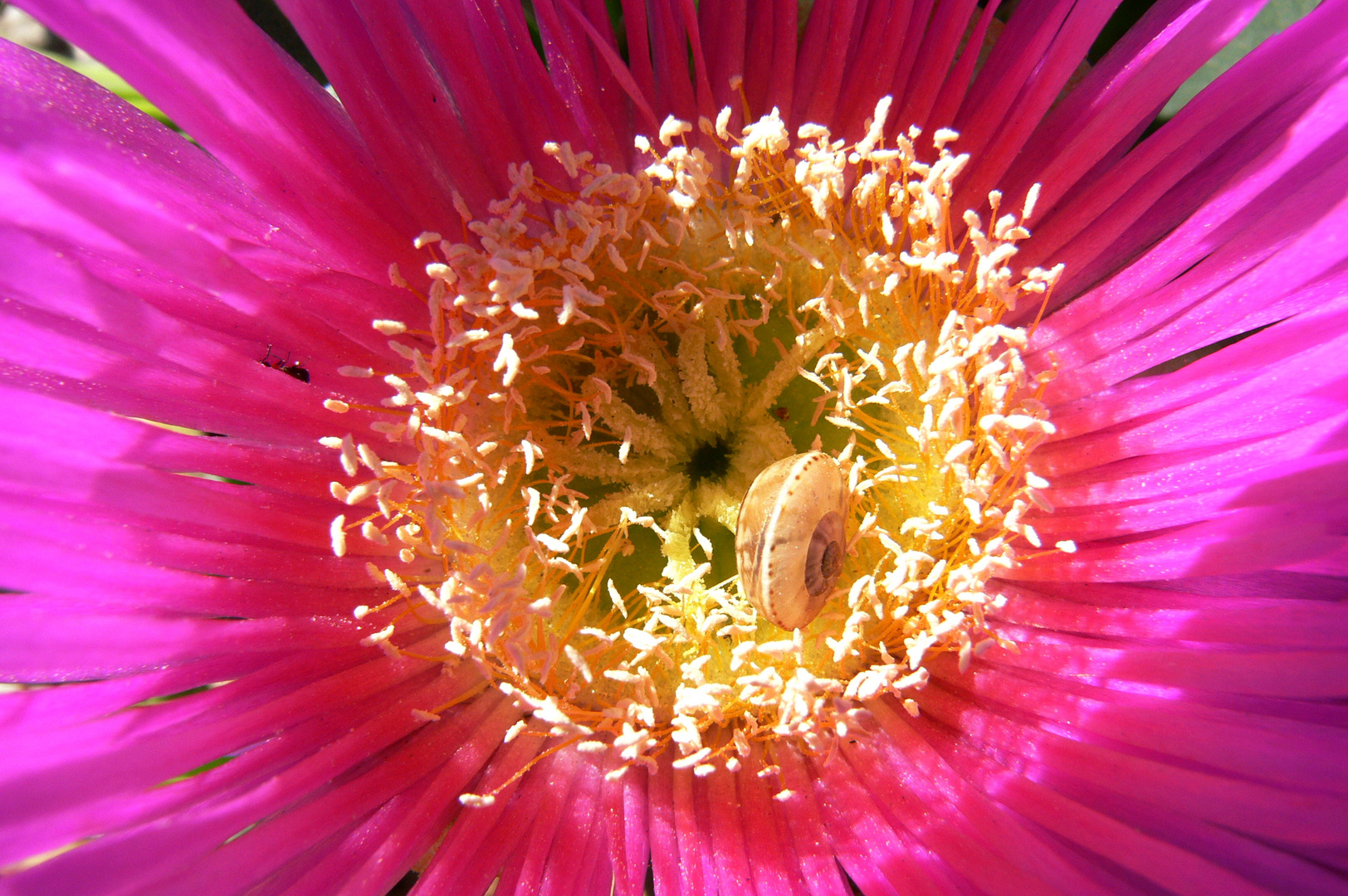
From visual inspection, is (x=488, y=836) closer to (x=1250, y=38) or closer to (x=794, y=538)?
(x=794, y=538)

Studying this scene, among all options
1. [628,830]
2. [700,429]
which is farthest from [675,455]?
[628,830]

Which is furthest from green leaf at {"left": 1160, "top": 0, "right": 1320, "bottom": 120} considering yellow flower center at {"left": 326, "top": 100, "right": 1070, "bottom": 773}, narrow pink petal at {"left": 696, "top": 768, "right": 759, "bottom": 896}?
narrow pink petal at {"left": 696, "top": 768, "right": 759, "bottom": 896}

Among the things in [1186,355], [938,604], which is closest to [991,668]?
[938,604]

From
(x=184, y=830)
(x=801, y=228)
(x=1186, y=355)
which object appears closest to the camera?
(x=184, y=830)

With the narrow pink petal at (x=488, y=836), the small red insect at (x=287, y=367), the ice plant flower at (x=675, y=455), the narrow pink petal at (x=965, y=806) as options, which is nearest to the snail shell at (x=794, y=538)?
the ice plant flower at (x=675, y=455)

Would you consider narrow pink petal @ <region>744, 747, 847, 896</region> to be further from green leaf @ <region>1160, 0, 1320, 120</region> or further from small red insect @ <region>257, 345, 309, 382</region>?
green leaf @ <region>1160, 0, 1320, 120</region>

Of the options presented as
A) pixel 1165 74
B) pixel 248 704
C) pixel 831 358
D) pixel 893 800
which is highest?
pixel 1165 74

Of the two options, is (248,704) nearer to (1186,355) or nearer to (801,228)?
(801,228)

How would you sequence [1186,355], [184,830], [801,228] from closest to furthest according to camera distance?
[184,830] < [1186,355] < [801,228]

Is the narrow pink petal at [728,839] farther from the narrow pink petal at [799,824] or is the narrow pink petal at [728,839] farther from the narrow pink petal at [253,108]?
the narrow pink petal at [253,108]
